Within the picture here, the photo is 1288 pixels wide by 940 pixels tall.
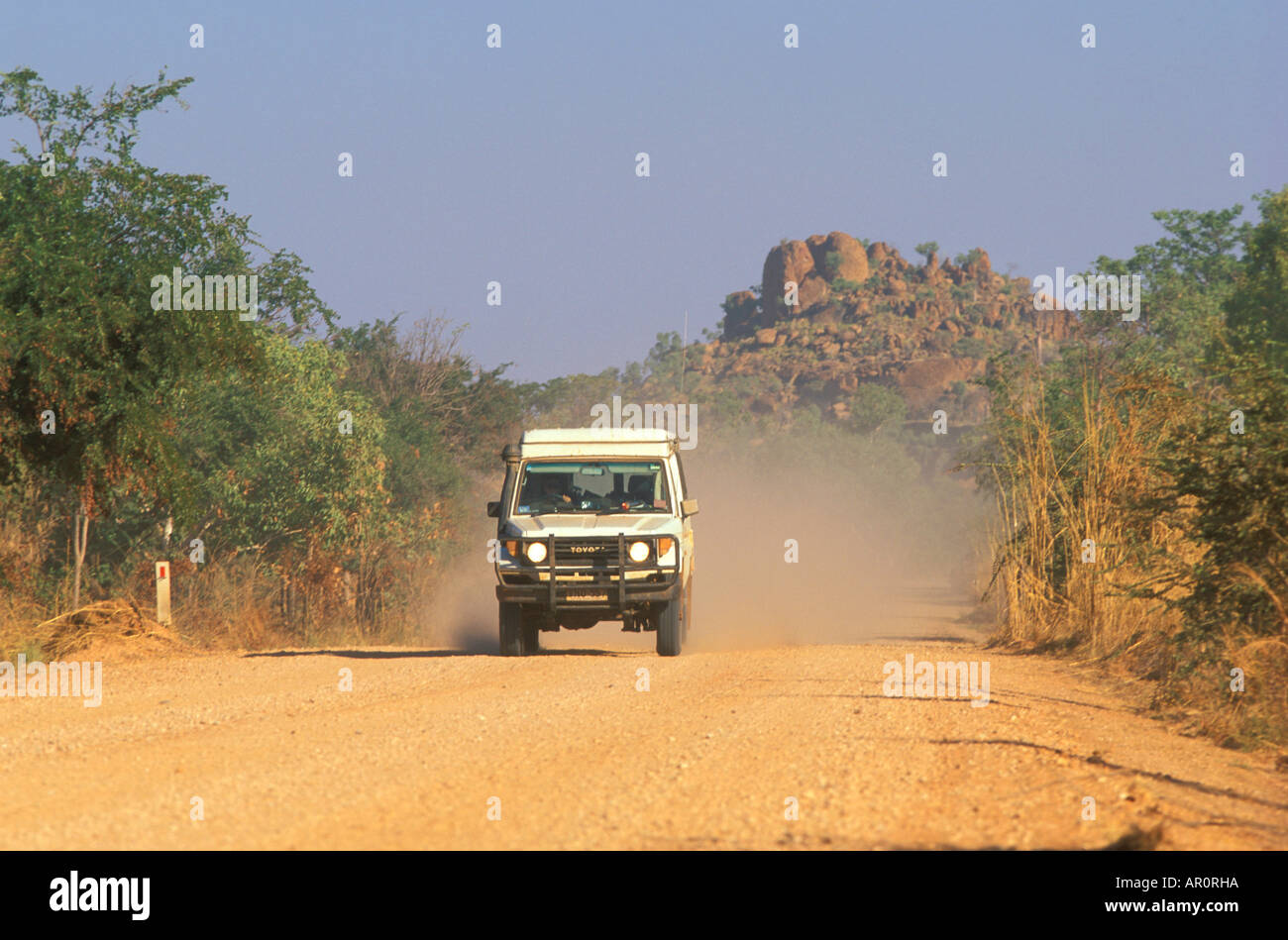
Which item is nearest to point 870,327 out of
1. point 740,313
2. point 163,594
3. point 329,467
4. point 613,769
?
point 740,313

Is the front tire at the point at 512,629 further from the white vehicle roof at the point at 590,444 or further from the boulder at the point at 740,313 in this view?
the boulder at the point at 740,313

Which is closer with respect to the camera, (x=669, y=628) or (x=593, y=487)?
(x=669, y=628)

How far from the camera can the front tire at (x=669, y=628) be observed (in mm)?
16250

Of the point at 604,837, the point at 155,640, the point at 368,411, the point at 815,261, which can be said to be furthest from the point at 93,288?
the point at 815,261

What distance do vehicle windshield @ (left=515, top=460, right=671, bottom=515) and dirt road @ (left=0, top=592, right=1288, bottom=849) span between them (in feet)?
11.5

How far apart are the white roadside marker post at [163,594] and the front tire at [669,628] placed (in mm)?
7866

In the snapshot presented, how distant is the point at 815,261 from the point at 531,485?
131 metres

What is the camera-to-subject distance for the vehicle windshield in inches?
650

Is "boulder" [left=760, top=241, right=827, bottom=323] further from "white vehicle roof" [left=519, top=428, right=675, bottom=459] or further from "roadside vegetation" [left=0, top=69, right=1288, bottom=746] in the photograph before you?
"white vehicle roof" [left=519, top=428, right=675, bottom=459]

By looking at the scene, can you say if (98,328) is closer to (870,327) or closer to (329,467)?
(329,467)

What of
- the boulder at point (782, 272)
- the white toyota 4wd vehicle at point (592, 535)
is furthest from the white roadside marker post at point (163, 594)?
the boulder at point (782, 272)

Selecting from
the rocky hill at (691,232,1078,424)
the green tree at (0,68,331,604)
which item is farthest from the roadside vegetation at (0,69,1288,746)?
the rocky hill at (691,232,1078,424)

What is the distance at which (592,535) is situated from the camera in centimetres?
1559

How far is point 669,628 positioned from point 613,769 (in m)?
8.68
